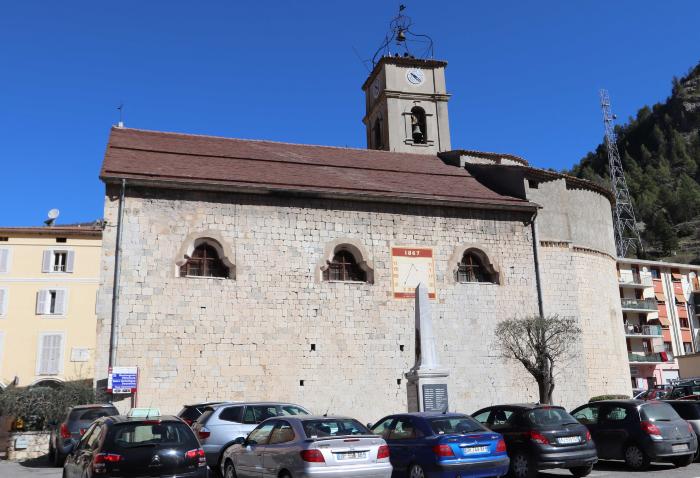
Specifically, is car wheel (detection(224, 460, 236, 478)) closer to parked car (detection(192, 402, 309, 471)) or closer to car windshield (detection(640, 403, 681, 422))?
parked car (detection(192, 402, 309, 471))

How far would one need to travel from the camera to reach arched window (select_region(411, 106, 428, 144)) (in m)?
28.6

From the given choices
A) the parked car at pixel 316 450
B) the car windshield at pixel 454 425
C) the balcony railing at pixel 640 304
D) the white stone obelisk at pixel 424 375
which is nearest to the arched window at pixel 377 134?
the white stone obelisk at pixel 424 375

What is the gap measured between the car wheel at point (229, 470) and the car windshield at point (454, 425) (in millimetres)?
3135

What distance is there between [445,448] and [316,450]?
6.67 ft

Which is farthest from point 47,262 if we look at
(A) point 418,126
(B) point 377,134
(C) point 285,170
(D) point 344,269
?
(A) point 418,126

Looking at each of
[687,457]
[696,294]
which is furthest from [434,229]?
[696,294]

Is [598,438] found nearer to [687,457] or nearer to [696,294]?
[687,457]

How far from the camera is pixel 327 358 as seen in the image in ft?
58.5

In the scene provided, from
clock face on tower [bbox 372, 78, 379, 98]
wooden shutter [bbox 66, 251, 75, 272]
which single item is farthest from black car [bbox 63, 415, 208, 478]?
clock face on tower [bbox 372, 78, 379, 98]

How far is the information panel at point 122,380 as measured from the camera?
50.7 feet

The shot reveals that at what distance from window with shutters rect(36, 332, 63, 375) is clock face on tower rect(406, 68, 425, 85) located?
20.8m

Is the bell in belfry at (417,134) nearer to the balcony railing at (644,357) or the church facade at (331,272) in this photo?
the church facade at (331,272)

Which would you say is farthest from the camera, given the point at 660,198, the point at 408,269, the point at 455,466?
the point at 660,198

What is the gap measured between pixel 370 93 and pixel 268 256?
16.1m
